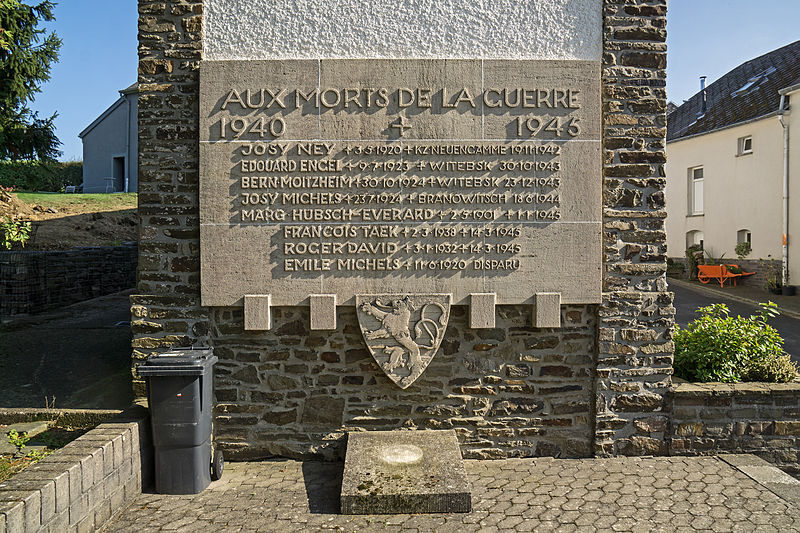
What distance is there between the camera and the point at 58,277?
11.5m

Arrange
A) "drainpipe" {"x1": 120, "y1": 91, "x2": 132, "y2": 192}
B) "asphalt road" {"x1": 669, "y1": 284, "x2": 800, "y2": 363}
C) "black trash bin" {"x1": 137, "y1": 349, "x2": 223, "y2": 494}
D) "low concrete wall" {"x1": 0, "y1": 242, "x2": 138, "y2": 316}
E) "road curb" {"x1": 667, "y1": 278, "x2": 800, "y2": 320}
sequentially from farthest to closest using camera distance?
1. "drainpipe" {"x1": 120, "y1": 91, "x2": 132, "y2": 192}
2. "road curb" {"x1": 667, "y1": 278, "x2": 800, "y2": 320}
3. "asphalt road" {"x1": 669, "y1": 284, "x2": 800, "y2": 363}
4. "low concrete wall" {"x1": 0, "y1": 242, "x2": 138, "y2": 316}
5. "black trash bin" {"x1": 137, "y1": 349, "x2": 223, "y2": 494}

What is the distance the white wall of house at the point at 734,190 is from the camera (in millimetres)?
16328

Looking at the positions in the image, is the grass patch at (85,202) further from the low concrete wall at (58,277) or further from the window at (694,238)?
the window at (694,238)

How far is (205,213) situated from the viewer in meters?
4.86

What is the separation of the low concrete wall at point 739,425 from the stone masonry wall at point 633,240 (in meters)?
0.19

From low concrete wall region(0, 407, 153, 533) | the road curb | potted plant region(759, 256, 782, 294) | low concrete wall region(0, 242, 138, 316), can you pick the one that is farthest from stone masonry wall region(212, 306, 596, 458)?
potted plant region(759, 256, 782, 294)

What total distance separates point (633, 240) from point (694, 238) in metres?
18.7

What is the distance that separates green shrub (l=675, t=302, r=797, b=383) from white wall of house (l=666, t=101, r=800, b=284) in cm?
1257

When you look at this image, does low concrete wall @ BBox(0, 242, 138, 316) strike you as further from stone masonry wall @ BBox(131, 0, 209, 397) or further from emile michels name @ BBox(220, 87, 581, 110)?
emile michels name @ BBox(220, 87, 581, 110)

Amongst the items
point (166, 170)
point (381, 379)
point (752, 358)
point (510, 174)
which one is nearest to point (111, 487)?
point (381, 379)

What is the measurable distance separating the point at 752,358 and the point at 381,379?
3655mm

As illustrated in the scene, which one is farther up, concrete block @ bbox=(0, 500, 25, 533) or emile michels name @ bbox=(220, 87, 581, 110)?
emile michels name @ bbox=(220, 87, 581, 110)

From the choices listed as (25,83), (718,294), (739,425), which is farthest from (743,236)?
(25,83)

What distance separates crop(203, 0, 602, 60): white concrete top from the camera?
495cm
